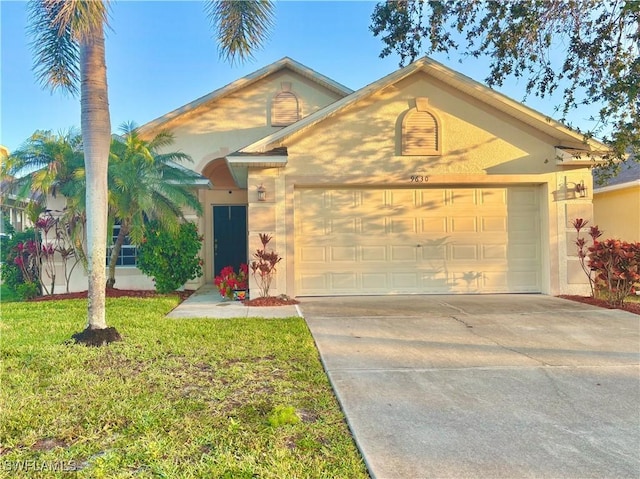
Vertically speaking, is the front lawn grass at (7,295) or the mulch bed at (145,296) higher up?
the mulch bed at (145,296)

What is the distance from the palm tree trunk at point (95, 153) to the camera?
215 inches

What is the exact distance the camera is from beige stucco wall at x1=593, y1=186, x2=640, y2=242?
462 inches

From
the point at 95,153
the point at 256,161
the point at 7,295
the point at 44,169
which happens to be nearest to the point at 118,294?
the point at 44,169

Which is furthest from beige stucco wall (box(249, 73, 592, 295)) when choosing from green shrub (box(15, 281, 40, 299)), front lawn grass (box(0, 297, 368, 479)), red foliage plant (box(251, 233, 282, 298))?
green shrub (box(15, 281, 40, 299))

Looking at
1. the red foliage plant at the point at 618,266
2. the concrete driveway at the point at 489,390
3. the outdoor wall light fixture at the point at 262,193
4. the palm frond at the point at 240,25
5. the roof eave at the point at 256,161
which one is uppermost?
the palm frond at the point at 240,25

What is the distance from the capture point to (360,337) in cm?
609

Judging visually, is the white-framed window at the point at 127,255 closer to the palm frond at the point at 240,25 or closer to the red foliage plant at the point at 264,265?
the red foliage plant at the point at 264,265

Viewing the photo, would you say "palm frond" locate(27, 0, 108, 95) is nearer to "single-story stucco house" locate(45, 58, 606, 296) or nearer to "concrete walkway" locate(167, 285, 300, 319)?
"single-story stucco house" locate(45, 58, 606, 296)


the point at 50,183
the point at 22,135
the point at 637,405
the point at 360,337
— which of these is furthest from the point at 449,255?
the point at 22,135

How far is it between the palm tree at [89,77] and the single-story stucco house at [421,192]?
3.55 meters

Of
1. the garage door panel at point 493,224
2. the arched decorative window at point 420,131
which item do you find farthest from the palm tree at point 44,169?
the garage door panel at point 493,224

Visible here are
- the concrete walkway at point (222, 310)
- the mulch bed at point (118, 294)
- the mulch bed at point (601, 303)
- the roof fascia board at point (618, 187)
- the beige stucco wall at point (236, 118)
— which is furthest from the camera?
the beige stucco wall at point (236, 118)

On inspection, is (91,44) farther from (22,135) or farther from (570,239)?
(570,239)

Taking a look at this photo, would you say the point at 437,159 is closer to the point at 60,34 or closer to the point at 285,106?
the point at 285,106
